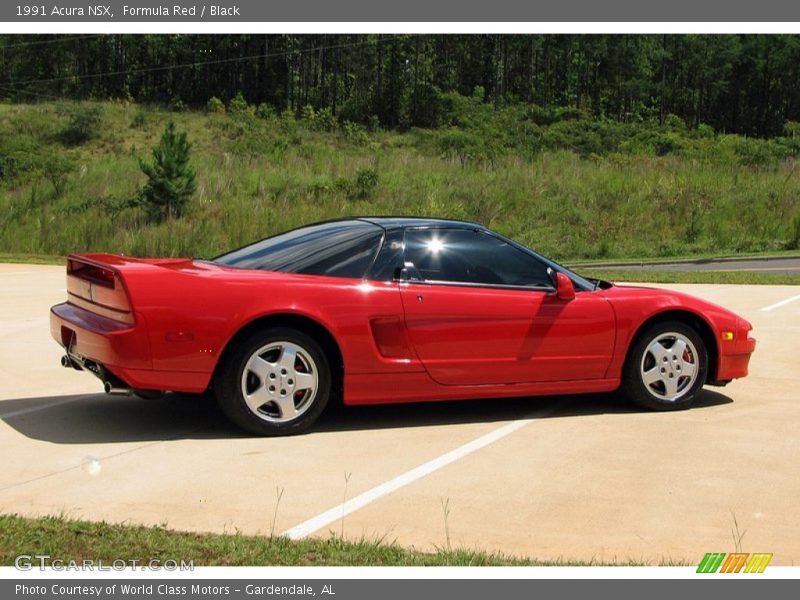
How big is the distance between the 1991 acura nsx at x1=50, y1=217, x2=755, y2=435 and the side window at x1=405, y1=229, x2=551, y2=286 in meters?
0.01

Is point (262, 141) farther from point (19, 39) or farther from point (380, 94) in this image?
point (19, 39)

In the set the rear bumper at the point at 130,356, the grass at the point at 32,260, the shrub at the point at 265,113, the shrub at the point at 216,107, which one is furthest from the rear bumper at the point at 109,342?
the shrub at the point at 216,107

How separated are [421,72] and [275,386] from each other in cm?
7824

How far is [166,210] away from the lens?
30.8 m

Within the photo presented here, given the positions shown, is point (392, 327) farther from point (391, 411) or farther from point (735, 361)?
point (735, 361)

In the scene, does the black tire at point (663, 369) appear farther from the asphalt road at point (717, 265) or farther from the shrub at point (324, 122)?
the shrub at point (324, 122)

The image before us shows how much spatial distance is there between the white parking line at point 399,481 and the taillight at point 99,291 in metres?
1.86

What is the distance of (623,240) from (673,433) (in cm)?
2473

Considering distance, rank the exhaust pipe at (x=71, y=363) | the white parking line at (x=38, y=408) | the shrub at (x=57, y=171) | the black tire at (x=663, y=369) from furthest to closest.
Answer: the shrub at (x=57, y=171)
the black tire at (x=663, y=369)
the white parking line at (x=38, y=408)
the exhaust pipe at (x=71, y=363)

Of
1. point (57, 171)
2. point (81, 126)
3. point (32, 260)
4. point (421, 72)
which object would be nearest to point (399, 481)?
point (32, 260)

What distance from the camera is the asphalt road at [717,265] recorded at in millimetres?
23203

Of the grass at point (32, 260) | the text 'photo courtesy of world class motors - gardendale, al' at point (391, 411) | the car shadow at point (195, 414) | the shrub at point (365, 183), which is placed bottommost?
the grass at point (32, 260)

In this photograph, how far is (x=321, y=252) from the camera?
23.0 feet

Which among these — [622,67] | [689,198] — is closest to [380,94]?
[622,67]
